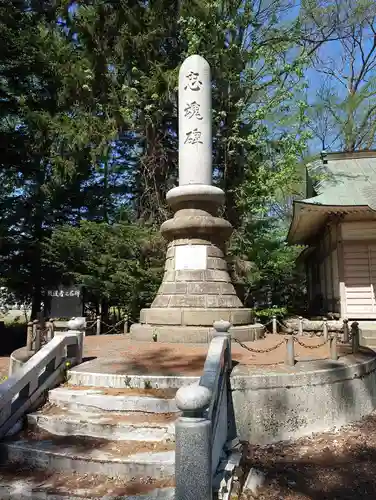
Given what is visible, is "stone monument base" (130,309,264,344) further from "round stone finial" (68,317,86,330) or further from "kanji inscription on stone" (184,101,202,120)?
"kanji inscription on stone" (184,101,202,120)

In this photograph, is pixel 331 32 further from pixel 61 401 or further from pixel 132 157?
pixel 61 401

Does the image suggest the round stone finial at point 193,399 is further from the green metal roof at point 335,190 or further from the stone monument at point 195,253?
the green metal roof at point 335,190

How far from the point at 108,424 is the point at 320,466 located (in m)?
2.61

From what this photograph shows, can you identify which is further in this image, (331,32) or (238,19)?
(331,32)

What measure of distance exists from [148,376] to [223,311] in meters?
3.56

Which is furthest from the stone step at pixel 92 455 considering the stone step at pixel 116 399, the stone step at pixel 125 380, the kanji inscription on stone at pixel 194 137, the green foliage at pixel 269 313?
the green foliage at pixel 269 313

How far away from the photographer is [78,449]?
4367 millimetres

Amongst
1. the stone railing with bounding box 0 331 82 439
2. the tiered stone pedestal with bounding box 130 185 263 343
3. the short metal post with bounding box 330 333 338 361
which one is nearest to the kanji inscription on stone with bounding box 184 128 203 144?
the tiered stone pedestal with bounding box 130 185 263 343

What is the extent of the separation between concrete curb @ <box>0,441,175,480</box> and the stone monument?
447 centimetres

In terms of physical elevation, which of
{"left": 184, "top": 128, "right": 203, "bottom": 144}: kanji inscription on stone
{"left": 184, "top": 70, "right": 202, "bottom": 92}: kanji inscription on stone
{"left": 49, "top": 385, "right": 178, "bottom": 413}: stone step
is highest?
{"left": 184, "top": 70, "right": 202, "bottom": 92}: kanji inscription on stone

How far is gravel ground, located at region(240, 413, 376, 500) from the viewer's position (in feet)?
14.6

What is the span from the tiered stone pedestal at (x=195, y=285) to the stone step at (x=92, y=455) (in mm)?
4221

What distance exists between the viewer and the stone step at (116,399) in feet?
16.6

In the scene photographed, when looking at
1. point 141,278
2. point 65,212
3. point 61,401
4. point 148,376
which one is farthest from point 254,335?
point 65,212
